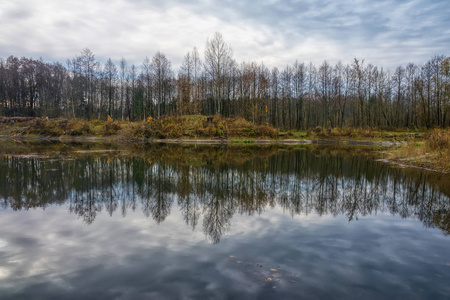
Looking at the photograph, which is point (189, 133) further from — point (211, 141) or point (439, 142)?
point (439, 142)

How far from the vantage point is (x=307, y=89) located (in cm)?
7106

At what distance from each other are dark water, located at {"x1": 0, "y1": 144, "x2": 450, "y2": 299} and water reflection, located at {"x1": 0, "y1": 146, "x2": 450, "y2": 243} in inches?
2.5

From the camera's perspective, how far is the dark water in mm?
4582

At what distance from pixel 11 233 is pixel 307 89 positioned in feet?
233

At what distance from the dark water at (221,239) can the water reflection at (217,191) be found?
0.21 feet

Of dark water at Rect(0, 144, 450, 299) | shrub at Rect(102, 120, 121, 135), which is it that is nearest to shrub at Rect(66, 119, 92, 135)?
shrub at Rect(102, 120, 121, 135)

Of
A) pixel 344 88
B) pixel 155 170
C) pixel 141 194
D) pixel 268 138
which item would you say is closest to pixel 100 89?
pixel 268 138

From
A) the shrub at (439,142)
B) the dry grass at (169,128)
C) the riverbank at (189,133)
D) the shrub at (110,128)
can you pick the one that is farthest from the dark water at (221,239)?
the shrub at (110,128)

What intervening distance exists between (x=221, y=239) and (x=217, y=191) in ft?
16.4

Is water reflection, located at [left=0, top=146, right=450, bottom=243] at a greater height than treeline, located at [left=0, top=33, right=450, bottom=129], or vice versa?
treeline, located at [left=0, top=33, right=450, bottom=129]

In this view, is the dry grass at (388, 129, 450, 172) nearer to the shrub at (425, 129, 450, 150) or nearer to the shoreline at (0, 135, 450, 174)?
the shrub at (425, 129, 450, 150)

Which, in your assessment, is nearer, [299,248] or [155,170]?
[299,248]

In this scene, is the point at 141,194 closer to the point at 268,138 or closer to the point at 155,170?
the point at 155,170

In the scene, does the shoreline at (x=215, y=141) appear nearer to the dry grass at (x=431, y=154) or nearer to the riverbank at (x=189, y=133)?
the riverbank at (x=189, y=133)
